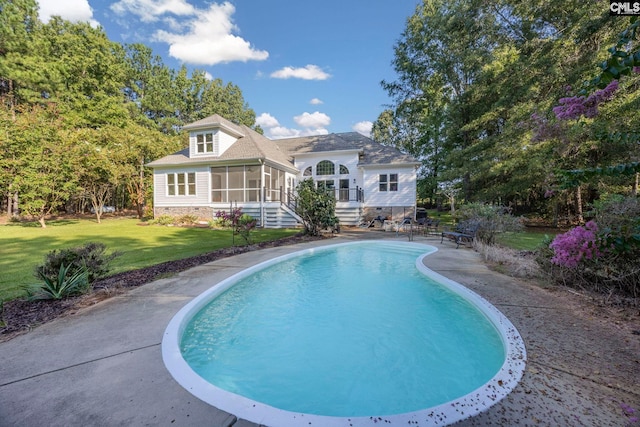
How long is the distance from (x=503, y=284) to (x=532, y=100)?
1389 cm

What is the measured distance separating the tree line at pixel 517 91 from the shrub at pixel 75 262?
11284 millimetres

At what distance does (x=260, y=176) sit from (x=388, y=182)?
893 cm

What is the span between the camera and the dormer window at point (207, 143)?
1880 cm

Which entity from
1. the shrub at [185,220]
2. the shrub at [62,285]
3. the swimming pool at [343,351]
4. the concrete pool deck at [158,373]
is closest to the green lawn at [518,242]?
the swimming pool at [343,351]

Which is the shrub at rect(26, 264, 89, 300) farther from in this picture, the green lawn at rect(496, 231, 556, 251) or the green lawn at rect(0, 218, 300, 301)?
the green lawn at rect(496, 231, 556, 251)

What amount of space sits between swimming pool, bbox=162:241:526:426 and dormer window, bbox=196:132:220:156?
14522 millimetres

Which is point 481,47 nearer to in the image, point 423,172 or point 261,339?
point 423,172

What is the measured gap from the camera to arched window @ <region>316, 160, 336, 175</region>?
20.5 metres

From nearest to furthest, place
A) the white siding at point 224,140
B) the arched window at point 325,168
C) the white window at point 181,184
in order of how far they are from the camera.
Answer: the white siding at point 224,140 < the white window at point 181,184 < the arched window at point 325,168

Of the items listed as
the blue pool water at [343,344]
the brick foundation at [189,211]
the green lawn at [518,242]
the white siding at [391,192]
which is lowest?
the blue pool water at [343,344]

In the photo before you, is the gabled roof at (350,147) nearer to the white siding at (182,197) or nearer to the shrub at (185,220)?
the white siding at (182,197)


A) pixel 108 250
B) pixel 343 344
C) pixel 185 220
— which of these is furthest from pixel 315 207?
pixel 185 220

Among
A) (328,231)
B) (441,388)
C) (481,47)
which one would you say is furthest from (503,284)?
(481,47)

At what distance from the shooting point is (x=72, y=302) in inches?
174
